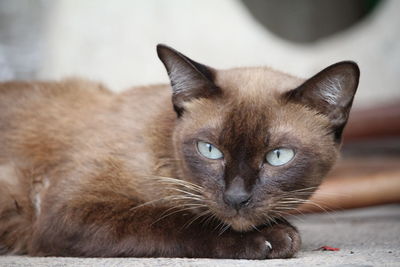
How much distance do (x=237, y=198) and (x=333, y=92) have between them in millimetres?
551

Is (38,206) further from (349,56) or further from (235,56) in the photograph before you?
(349,56)

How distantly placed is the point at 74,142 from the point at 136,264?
749 mm

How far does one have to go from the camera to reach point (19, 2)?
6027mm

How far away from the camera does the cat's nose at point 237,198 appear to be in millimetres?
2027

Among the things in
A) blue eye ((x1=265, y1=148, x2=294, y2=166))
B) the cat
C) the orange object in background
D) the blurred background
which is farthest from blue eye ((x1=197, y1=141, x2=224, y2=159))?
the blurred background

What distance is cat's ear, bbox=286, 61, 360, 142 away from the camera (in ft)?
7.18

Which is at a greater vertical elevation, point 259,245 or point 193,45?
point 193,45

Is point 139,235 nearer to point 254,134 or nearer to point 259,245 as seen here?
point 259,245

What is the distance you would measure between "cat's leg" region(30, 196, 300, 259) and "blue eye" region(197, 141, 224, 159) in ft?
0.82

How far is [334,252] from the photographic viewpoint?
90.0 inches

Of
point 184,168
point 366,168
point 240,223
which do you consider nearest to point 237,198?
point 240,223

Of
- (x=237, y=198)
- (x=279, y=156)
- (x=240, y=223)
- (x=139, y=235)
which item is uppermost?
(x=279, y=156)

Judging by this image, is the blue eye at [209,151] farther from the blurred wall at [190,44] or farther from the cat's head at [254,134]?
the blurred wall at [190,44]

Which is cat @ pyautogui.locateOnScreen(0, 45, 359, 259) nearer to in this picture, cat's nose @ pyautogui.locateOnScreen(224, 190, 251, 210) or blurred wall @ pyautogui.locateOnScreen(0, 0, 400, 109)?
cat's nose @ pyautogui.locateOnScreen(224, 190, 251, 210)
